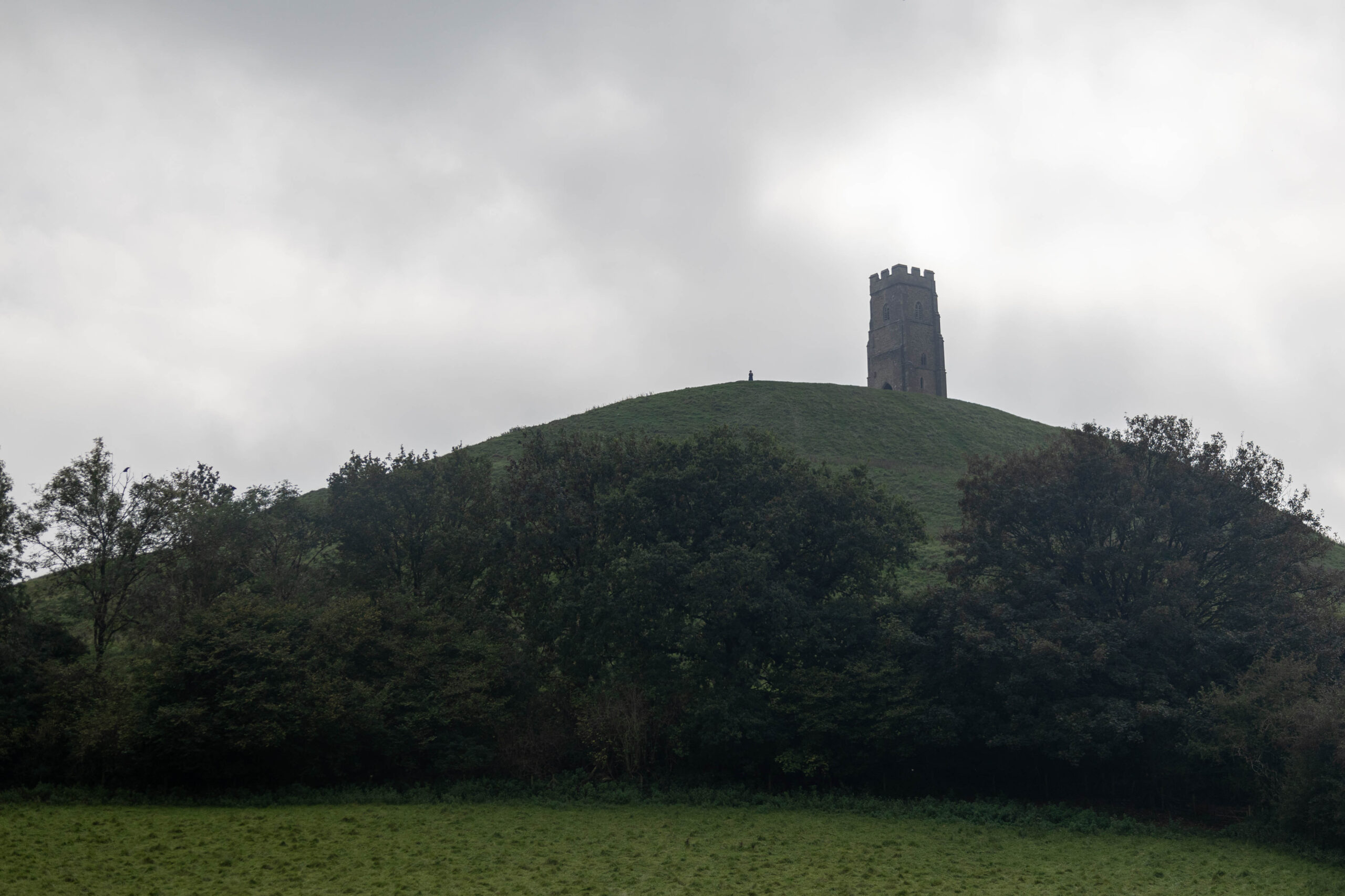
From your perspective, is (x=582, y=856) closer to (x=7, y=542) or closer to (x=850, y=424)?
(x=7, y=542)

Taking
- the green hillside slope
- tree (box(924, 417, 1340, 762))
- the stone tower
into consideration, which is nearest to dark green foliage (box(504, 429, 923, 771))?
tree (box(924, 417, 1340, 762))

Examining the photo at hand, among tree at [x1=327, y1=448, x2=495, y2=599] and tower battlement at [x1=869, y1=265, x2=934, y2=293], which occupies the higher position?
tower battlement at [x1=869, y1=265, x2=934, y2=293]

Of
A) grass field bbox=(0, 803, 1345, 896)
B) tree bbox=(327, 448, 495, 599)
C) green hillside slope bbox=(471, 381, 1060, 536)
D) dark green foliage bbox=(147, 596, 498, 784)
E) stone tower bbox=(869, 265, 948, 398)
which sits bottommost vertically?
grass field bbox=(0, 803, 1345, 896)

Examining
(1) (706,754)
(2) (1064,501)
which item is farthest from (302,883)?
(2) (1064,501)

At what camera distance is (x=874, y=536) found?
103ft

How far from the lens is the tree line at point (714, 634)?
87.9 ft

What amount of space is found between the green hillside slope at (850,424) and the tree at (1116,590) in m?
34.7

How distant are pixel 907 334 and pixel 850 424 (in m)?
16.8

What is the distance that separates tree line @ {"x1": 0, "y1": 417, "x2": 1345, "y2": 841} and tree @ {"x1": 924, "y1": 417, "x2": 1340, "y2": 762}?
0.32 feet

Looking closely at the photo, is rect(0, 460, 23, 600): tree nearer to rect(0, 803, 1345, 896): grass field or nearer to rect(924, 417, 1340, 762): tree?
rect(0, 803, 1345, 896): grass field

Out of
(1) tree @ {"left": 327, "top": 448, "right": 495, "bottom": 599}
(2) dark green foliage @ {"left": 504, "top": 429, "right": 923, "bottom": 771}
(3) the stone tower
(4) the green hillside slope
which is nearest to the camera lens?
(2) dark green foliage @ {"left": 504, "top": 429, "right": 923, "bottom": 771}

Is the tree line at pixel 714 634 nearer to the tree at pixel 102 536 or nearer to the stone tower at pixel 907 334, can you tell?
the tree at pixel 102 536

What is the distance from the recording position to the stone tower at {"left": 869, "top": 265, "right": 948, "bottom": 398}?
92.8 m

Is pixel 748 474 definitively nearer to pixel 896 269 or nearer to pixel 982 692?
pixel 982 692
